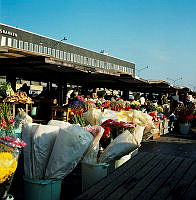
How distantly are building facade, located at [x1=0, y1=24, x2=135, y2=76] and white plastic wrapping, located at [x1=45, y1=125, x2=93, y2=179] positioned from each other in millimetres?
21006

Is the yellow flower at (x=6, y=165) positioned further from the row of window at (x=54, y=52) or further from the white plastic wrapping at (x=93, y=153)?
the row of window at (x=54, y=52)

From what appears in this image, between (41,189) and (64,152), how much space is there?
41 centimetres

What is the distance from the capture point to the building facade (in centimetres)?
3312

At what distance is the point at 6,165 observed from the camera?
1.93 metres

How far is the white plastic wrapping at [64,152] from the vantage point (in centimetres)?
241

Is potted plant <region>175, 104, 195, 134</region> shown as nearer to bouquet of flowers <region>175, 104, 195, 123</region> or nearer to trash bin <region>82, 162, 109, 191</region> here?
bouquet of flowers <region>175, 104, 195, 123</region>

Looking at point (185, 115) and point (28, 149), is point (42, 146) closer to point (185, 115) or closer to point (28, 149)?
point (28, 149)

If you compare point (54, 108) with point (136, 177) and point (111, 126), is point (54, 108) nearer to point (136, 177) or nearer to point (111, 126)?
point (111, 126)

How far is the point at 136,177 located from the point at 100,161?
918 millimetres

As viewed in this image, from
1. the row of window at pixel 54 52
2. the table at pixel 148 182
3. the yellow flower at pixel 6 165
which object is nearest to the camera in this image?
the table at pixel 148 182

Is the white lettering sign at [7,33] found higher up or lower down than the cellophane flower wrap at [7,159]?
higher up

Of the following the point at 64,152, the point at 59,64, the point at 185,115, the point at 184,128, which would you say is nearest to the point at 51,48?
the point at 185,115

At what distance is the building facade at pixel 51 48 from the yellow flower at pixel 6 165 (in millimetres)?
21535

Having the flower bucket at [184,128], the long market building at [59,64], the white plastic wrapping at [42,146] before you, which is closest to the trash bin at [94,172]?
the white plastic wrapping at [42,146]
